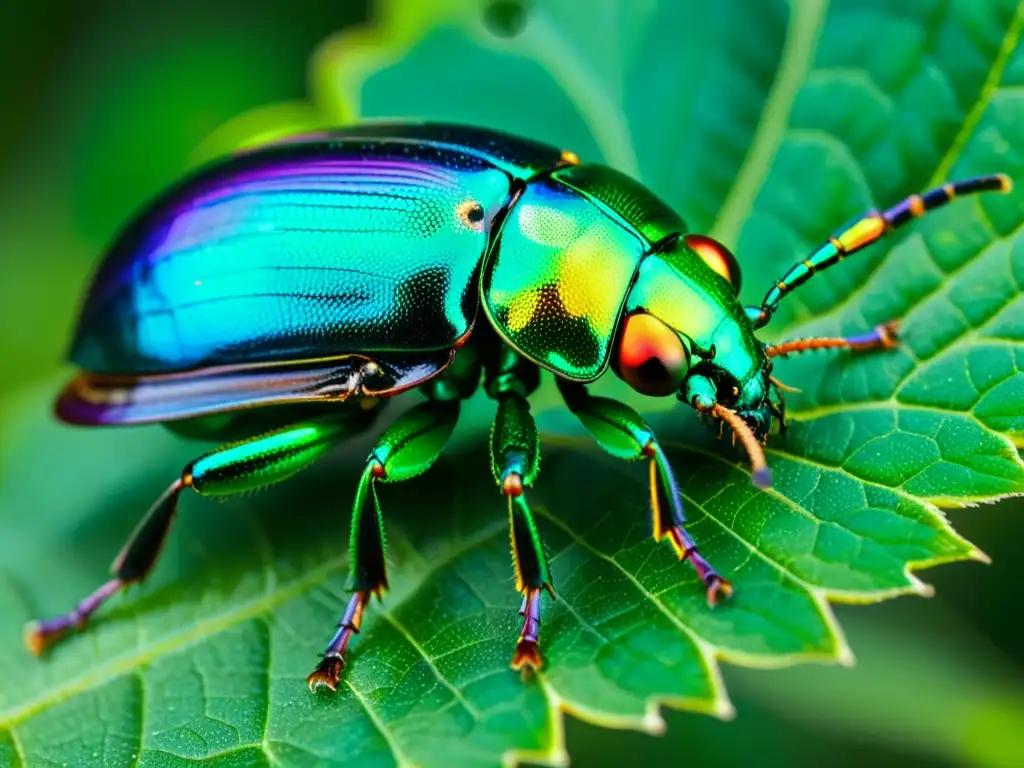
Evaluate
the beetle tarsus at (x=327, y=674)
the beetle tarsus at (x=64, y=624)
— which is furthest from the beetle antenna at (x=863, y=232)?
A: the beetle tarsus at (x=64, y=624)

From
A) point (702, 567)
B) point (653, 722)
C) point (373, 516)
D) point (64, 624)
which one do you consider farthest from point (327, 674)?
point (64, 624)

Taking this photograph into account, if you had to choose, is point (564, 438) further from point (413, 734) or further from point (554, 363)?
point (413, 734)

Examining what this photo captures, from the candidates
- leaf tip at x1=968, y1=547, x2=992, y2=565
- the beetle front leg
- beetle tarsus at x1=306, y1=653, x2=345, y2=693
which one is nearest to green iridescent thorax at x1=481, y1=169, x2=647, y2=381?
the beetle front leg

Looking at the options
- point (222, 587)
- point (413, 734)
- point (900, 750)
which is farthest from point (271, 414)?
point (900, 750)

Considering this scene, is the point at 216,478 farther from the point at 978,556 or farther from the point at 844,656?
the point at 978,556

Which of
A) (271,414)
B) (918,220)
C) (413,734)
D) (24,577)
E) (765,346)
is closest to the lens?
(413,734)

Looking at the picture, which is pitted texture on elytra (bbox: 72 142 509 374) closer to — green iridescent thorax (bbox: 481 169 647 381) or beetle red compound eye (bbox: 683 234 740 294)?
green iridescent thorax (bbox: 481 169 647 381)

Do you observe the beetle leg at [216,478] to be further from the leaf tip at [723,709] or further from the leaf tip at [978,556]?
the leaf tip at [978,556]
